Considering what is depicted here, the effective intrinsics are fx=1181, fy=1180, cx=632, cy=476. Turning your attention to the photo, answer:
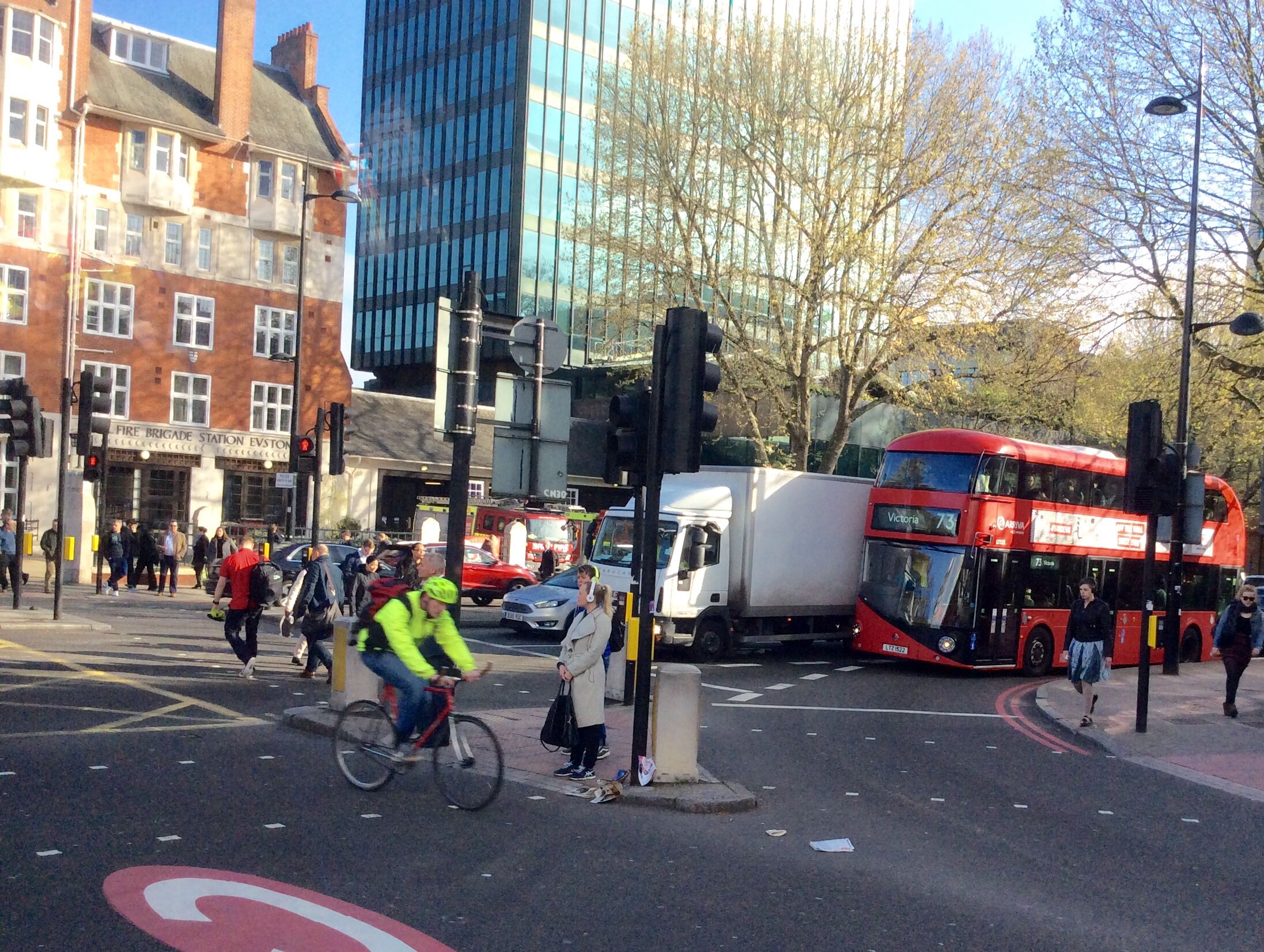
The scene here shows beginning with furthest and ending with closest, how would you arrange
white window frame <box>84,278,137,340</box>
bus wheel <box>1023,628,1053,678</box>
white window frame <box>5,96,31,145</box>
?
1. white window frame <box>84,278,137,340</box>
2. white window frame <box>5,96,31,145</box>
3. bus wheel <box>1023,628,1053,678</box>

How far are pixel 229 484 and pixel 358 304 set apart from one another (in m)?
23.5

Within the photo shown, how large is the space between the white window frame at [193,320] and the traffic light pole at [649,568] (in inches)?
1375

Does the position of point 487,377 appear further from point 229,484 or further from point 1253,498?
point 1253,498

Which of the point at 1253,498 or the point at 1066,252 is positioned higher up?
the point at 1066,252

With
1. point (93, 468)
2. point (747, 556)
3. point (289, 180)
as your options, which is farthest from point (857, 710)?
point (289, 180)

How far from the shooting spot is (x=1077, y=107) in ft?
66.6

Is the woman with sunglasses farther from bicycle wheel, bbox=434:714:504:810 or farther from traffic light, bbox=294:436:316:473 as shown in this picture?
traffic light, bbox=294:436:316:473

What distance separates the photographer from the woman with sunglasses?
14.6 metres

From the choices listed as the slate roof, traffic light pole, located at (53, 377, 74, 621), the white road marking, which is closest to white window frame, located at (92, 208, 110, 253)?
the slate roof

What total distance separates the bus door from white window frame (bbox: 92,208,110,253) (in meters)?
31.4

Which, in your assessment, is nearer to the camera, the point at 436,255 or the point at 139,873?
the point at 139,873

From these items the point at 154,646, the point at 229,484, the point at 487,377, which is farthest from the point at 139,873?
the point at 487,377

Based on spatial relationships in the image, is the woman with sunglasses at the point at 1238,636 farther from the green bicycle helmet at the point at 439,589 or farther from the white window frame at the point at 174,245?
the white window frame at the point at 174,245

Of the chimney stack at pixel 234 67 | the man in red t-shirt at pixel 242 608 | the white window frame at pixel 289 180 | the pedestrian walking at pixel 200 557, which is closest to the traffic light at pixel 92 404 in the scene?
the man in red t-shirt at pixel 242 608
